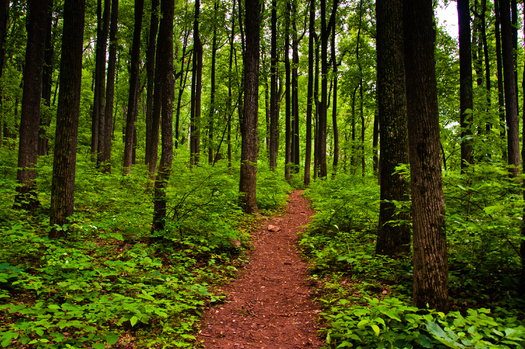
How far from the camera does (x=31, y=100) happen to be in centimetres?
675

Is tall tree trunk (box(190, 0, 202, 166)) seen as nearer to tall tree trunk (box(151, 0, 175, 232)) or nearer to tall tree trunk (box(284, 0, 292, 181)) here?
tall tree trunk (box(284, 0, 292, 181))

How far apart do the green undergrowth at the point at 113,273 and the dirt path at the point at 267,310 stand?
0.87ft

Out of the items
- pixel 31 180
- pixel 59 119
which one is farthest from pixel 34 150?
pixel 59 119

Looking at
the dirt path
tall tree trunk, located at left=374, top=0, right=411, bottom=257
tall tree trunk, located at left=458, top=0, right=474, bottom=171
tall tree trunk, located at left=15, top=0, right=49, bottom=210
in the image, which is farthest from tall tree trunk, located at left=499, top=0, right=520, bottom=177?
tall tree trunk, located at left=15, top=0, right=49, bottom=210

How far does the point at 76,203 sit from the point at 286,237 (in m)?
5.67

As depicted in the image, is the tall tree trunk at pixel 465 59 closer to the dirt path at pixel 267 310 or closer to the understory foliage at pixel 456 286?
the understory foliage at pixel 456 286

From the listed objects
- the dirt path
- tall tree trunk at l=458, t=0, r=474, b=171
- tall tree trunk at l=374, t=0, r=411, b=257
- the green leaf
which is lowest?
the dirt path

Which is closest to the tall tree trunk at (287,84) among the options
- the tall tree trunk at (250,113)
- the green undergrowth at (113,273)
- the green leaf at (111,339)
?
the tall tree trunk at (250,113)

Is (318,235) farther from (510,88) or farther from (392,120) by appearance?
(510,88)

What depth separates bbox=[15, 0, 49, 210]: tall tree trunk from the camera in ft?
21.9

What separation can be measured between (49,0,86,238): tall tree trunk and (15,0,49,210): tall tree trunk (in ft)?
9.04

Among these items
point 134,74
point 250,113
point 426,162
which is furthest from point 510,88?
point 134,74

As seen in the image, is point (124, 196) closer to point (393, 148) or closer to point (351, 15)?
point (393, 148)

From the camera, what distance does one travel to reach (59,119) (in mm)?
4730
